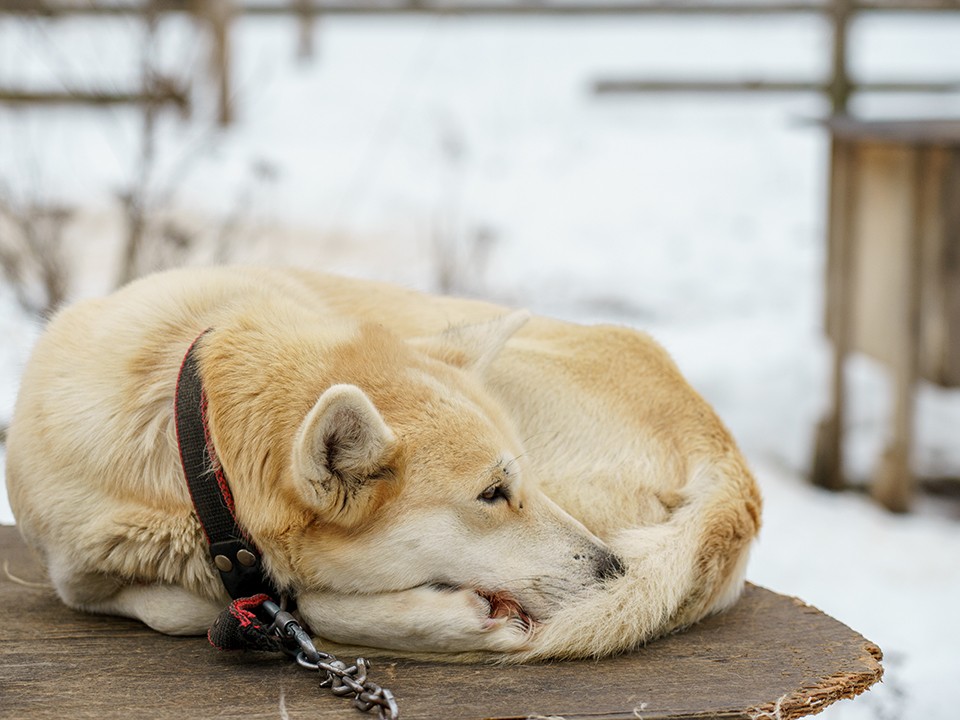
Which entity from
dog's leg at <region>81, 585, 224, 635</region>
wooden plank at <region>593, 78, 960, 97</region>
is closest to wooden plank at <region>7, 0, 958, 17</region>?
wooden plank at <region>593, 78, 960, 97</region>

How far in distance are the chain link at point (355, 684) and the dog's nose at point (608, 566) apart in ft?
1.66

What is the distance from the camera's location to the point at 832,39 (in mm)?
9266

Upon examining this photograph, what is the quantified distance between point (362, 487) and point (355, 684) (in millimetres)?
366

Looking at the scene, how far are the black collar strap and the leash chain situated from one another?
69mm

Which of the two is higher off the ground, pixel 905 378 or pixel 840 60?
pixel 840 60

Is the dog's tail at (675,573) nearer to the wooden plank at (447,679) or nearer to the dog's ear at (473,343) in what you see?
the wooden plank at (447,679)

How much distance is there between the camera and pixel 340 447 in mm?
2113

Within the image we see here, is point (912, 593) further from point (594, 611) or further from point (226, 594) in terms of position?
point (226, 594)

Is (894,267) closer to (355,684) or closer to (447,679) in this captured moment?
(447,679)

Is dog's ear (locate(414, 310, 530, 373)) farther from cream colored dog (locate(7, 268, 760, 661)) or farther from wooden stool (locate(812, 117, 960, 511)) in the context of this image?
wooden stool (locate(812, 117, 960, 511))

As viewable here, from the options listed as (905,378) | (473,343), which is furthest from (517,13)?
(473,343)

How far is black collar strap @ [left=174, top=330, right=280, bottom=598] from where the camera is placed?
2.23 meters

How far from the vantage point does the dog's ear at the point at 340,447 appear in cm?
203

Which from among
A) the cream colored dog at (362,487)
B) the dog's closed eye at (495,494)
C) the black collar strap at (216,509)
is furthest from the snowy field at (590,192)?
the black collar strap at (216,509)
